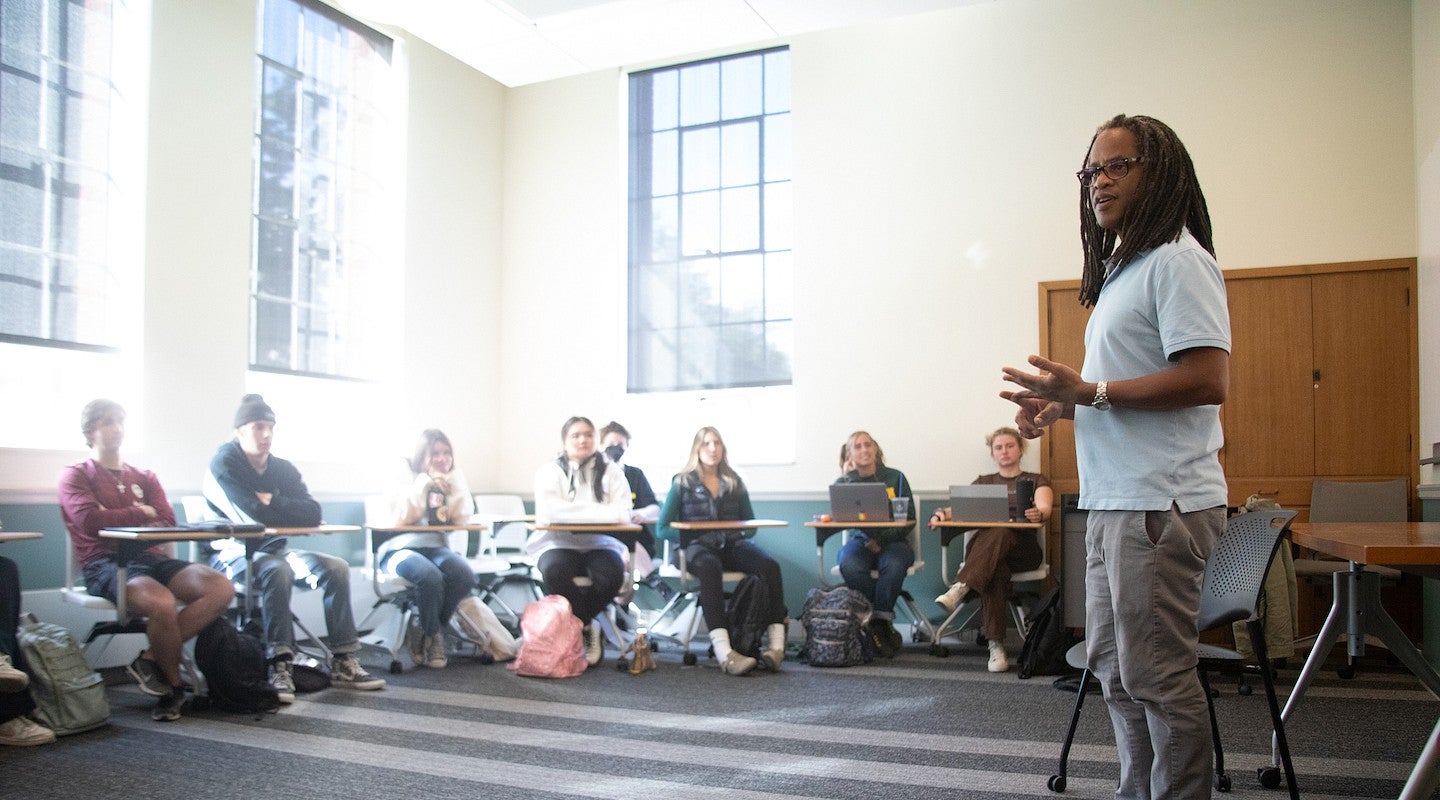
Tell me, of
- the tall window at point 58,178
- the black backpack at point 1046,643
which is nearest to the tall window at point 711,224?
the black backpack at point 1046,643

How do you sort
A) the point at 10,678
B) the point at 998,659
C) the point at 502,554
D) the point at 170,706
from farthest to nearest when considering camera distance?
the point at 502,554 < the point at 998,659 < the point at 170,706 < the point at 10,678

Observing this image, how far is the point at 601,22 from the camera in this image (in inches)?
251

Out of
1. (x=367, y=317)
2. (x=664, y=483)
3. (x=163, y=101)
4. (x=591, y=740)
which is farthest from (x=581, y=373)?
(x=591, y=740)

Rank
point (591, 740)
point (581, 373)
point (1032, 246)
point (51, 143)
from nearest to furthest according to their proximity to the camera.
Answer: point (591, 740)
point (51, 143)
point (1032, 246)
point (581, 373)

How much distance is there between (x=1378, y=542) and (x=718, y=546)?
4.12 metres

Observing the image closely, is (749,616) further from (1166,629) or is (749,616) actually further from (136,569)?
(1166,629)

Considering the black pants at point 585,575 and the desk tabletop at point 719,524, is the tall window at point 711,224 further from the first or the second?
the black pants at point 585,575

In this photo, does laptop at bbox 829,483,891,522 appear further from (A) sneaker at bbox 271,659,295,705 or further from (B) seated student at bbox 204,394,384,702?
(A) sneaker at bbox 271,659,295,705

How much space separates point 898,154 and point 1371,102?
2680mm

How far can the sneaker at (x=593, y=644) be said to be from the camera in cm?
570

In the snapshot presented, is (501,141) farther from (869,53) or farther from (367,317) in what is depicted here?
(869,53)

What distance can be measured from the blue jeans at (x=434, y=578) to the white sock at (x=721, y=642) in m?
1.33

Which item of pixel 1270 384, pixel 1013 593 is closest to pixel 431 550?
pixel 1013 593

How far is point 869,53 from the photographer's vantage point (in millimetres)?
7203
